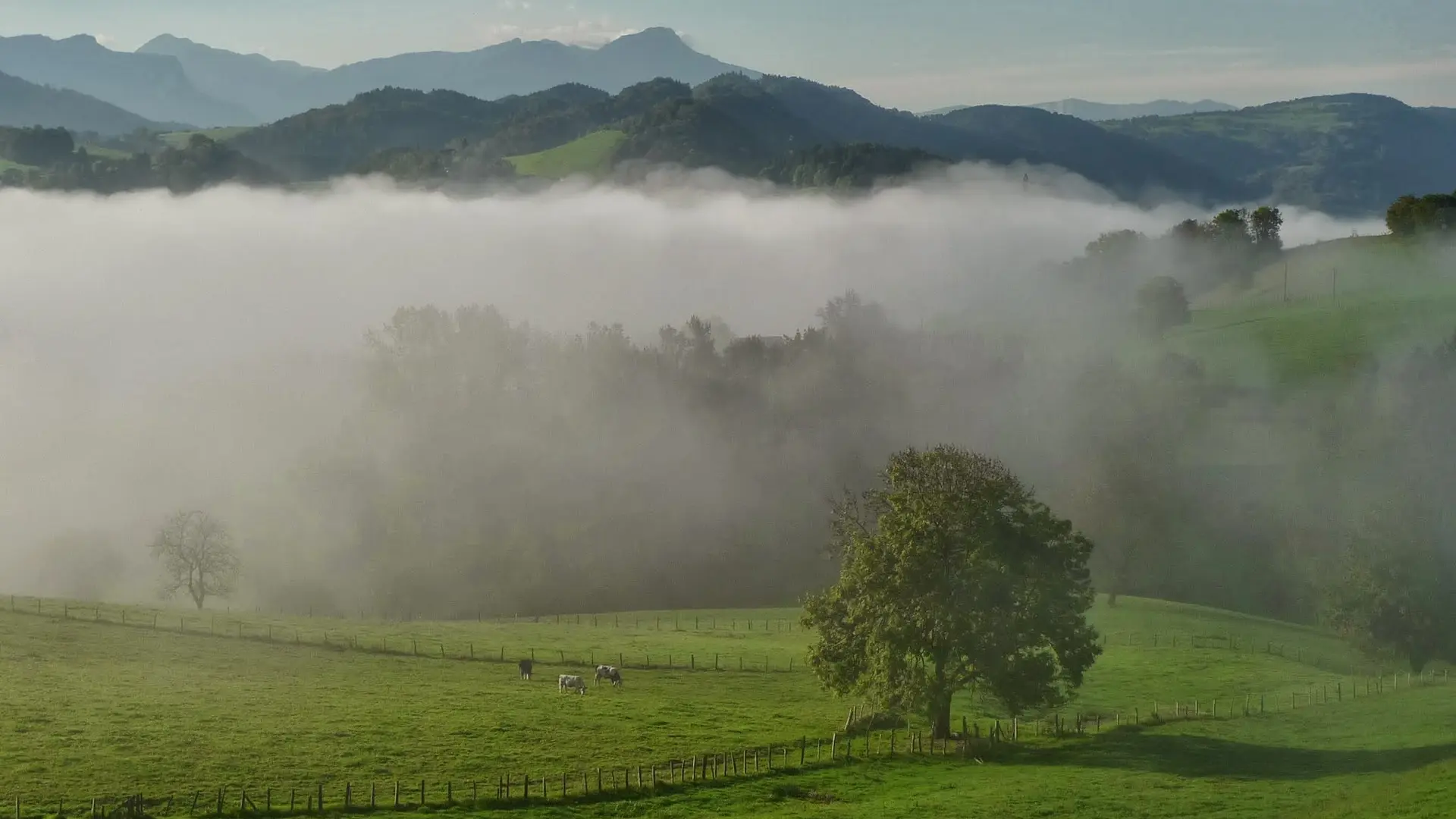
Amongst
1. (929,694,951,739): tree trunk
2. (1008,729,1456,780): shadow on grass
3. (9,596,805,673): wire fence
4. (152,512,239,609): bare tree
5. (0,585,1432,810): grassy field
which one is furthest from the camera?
(152,512,239,609): bare tree

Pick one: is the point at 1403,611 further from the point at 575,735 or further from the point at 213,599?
the point at 213,599

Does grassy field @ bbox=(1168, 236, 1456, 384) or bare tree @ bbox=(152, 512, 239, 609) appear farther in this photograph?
grassy field @ bbox=(1168, 236, 1456, 384)

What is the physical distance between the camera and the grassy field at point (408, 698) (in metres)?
47.8

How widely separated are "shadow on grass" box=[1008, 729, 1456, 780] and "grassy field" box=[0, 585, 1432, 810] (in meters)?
3.59

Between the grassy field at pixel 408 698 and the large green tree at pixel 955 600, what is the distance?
400 centimetres

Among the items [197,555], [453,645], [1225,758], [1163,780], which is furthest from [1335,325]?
[197,555]

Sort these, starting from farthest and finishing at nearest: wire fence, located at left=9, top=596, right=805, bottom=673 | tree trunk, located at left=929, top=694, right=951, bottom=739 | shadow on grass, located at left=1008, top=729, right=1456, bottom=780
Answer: wire fence, located at left=9, top=596, right=805, bottom=673 < tree trunk, located at left=929, top=694, right=951, bottom=739 < shadow on grass, located at left=1008, top=729, right=1456, bottom=780

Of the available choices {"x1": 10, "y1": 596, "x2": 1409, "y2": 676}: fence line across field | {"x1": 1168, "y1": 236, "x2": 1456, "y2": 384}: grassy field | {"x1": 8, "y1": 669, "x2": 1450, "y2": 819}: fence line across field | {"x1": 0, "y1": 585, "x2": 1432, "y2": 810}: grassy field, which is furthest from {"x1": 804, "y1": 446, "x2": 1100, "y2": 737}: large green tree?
{"x1": 1168, "y1": 236, "x2": 1456, "y2": 384}: grassy field

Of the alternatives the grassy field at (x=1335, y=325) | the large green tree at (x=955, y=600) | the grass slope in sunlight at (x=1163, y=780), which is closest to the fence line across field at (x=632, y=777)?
the grass slope in sunlight at (x=1163, y=780)

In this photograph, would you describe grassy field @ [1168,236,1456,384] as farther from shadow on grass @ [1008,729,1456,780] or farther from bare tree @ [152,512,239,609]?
bare tree @ [152,512,239,609]

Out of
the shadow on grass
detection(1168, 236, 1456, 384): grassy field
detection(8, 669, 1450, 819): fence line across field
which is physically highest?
detection(1168, 236, 1456, 384): grassy field

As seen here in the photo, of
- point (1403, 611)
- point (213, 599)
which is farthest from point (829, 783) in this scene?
point (213, 599)

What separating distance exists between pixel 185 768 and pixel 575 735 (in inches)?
603

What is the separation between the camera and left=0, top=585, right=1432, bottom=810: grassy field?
157 feet
